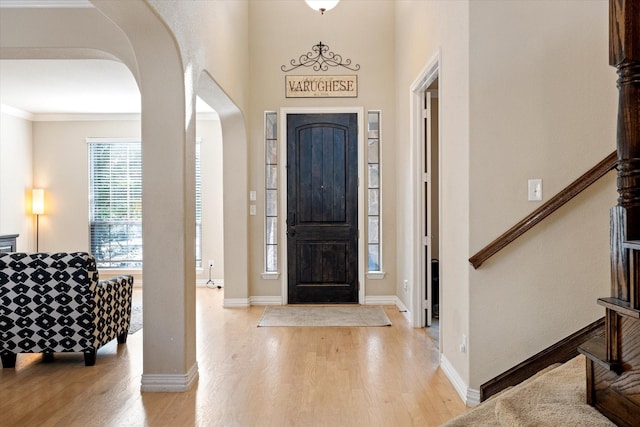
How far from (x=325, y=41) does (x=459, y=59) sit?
10.8ft

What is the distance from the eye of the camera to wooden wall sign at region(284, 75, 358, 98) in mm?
6109

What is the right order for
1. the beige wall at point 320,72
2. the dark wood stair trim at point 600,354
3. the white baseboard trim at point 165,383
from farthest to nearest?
the beige wall at point 320,72, the white baseboard trim at point 165,383, the dark wood stair trim at point 600,354

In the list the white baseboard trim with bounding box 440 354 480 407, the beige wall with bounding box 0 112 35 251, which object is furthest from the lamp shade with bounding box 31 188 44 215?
the white baseboard trim with bounding box 440 354 480 407

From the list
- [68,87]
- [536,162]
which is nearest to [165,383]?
[536,162]

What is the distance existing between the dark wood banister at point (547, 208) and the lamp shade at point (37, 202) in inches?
278

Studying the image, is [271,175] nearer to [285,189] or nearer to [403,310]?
[285,189]

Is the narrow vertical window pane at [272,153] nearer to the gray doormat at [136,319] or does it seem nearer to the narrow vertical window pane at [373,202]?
the narrow vertical window pane at [373,202]

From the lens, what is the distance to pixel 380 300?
6.14 m

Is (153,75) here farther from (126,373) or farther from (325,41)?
(325,41)

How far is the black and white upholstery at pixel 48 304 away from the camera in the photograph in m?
3.66

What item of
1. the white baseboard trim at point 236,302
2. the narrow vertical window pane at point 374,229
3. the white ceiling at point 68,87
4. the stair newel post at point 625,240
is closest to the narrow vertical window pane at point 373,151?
the narrow vertical window pane at point 374,229

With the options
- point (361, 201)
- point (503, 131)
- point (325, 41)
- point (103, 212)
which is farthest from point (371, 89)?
point (103, 212)

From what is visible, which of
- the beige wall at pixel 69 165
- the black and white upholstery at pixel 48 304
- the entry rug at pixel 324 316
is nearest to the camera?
the black and white upholstery at pixel 48 304

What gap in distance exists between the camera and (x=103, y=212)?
25.9 ft
